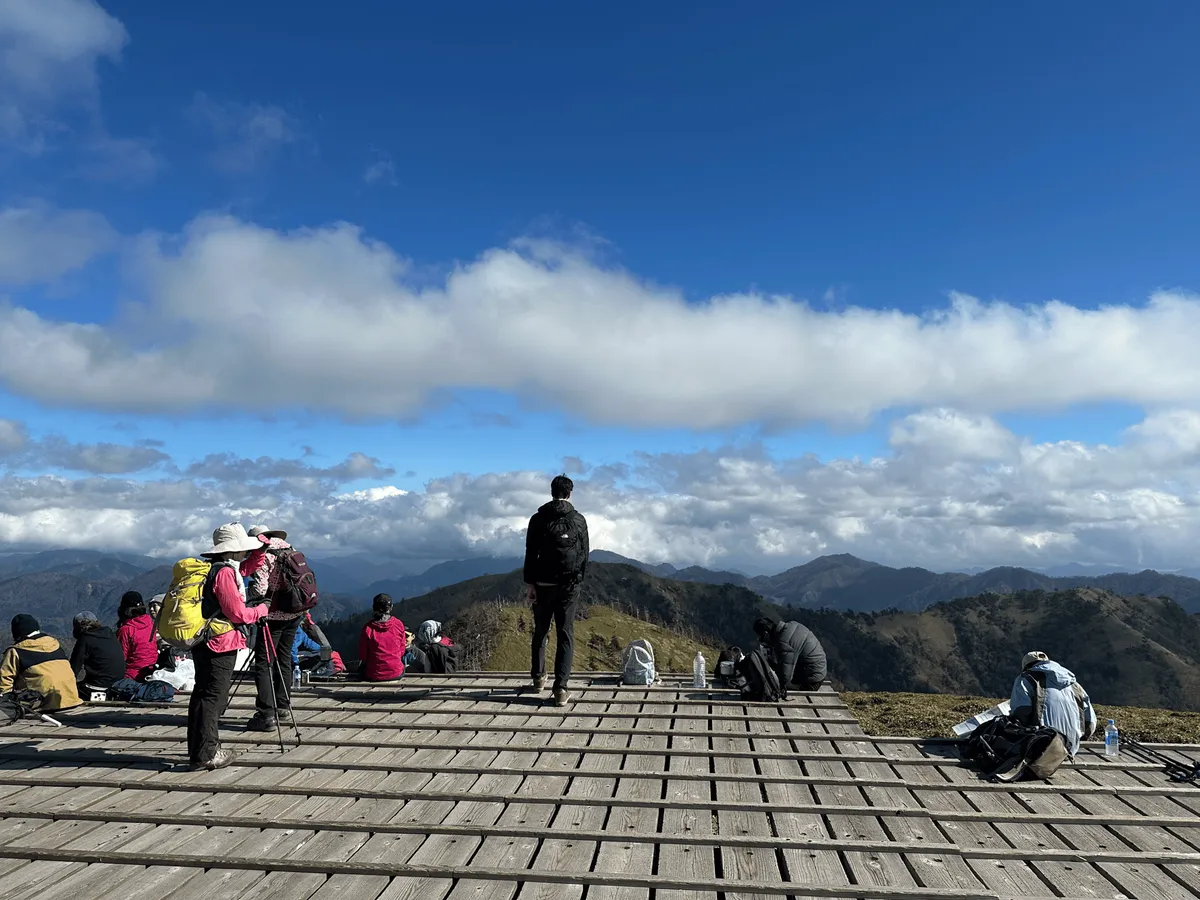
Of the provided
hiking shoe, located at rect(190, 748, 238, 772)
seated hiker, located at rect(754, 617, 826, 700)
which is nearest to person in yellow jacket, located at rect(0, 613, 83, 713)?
hiking shoe, located at rect(190, 748, 238, 772)

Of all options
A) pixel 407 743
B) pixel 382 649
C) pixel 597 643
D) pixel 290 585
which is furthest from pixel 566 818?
pixel 597 643

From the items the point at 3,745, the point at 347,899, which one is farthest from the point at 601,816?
the point at 3,745

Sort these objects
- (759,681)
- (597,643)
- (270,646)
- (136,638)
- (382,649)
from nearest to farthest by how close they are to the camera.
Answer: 1. (270,646)
2. (759,681)
3. (136,638)
4. (382,649)
5. (597,643)

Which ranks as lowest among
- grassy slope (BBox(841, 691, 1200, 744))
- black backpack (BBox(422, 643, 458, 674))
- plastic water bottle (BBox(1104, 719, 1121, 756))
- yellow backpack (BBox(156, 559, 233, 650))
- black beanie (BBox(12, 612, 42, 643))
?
grassy slope (BBox(841, 691, 1200, 744))

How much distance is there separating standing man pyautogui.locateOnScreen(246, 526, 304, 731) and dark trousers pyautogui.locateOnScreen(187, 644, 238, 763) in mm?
1181

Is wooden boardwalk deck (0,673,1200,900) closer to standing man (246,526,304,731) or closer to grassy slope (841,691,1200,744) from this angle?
standing man (246,526,304,731)

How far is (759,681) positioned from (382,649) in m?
7.57

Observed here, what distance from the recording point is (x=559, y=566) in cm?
1305

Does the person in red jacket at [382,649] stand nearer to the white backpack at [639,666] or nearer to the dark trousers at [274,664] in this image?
the dark trousers at [274,664]

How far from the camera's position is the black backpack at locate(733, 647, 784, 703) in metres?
13.9

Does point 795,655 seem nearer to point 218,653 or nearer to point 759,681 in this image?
point 759,681

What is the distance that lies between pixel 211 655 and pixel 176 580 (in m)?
1.15

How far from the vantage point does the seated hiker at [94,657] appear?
13.6 metres

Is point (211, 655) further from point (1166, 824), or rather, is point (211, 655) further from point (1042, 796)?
point (1166, 824)
